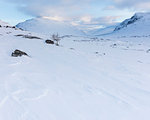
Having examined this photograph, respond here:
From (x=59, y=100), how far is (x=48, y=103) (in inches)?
13.6

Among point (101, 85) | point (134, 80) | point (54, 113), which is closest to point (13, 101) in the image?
point (54, 113)

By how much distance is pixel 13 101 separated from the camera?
431 centimetres

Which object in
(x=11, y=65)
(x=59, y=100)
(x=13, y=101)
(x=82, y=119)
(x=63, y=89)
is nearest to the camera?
(x=82, y=119)

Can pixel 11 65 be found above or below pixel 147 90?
above

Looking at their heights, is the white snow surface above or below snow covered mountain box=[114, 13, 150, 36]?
below

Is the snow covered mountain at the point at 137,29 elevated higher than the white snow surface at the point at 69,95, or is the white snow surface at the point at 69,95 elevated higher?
the snow covered mountain at the point at 137,29

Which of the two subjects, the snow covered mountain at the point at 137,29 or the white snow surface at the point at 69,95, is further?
the snow covered mountain at the point at 137,29

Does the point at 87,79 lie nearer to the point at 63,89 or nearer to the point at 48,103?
the point at 63,89

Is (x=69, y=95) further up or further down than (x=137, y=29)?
further down

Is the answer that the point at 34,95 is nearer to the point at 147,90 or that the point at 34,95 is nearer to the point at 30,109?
the point at 30,109

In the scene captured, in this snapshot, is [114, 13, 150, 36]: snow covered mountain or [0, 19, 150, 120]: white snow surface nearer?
[0, 19, 150, 120]: white snow surface

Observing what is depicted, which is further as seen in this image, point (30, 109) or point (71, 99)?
point (71, 99)

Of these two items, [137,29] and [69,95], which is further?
[137,29]

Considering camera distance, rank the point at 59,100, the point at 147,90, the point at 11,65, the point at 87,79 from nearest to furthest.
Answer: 1. the point at 59,100
2. the point at 147,90
3. the point at 87,79
4. the point at 11,65
